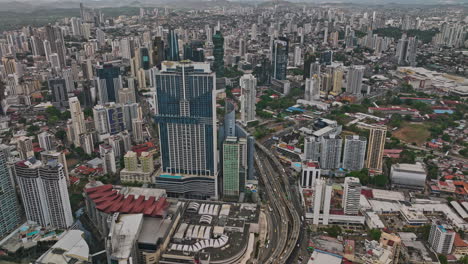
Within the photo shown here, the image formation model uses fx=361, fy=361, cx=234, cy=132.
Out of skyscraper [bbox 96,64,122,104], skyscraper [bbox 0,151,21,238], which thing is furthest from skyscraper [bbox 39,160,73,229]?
skyscraper [bbox 96,64,122,104]

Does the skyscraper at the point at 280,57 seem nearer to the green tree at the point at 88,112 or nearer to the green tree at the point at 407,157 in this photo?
the green tree at the point at 407,157

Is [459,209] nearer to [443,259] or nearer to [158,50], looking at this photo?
[443,259]

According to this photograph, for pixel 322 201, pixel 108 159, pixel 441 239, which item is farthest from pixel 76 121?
pixel 441 239

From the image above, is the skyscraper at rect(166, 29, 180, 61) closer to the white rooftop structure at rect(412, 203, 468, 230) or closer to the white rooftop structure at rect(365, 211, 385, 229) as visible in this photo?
the white rooftop structure at rect(365, 211, 385, 229)

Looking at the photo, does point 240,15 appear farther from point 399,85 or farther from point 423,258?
point 423,258

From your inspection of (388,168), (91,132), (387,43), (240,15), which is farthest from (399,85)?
(240,15)

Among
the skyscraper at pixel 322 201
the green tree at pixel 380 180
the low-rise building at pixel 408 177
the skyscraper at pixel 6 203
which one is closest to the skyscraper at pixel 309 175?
the skyscraper at pixel 322 201
